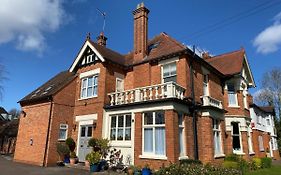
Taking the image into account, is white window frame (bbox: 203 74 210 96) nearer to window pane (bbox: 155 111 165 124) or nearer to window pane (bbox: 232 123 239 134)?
window pane (bbox: 232 123 239 134)

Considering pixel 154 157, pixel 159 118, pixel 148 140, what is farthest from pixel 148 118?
pixel 154 157

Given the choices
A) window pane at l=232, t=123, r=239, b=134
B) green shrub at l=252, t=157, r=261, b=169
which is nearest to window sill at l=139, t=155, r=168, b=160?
green shrub at l=252, t=157, r=261, b=169

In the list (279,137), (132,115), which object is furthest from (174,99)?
(279,137)

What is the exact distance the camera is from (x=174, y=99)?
516 inches

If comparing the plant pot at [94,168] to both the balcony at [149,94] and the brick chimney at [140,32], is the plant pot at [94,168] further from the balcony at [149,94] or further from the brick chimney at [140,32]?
the brick chimney at [140,32]

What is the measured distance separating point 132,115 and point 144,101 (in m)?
1.47

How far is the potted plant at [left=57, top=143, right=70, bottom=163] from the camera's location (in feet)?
A: 55.7

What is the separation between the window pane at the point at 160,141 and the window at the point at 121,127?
234 cm

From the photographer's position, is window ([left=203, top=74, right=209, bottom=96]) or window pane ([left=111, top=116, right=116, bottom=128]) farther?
window ([left=203, top=74, right=209, bottom=96])

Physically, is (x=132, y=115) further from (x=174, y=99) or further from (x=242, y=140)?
(x=242, y=140)

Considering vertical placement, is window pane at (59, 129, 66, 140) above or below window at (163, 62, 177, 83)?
below

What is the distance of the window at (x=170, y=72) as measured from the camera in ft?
52.2

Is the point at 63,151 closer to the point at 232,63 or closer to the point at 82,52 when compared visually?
the point at 82,52

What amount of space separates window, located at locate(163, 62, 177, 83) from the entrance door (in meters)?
6.70
